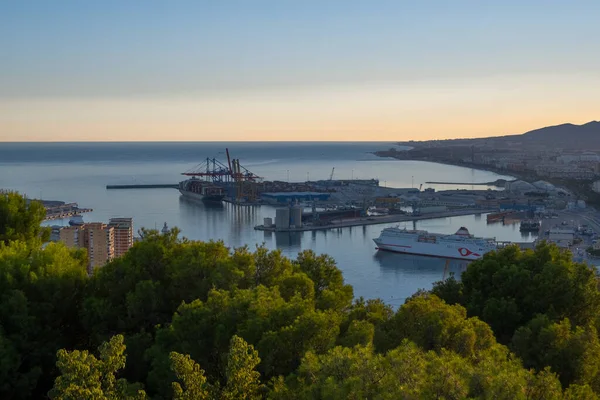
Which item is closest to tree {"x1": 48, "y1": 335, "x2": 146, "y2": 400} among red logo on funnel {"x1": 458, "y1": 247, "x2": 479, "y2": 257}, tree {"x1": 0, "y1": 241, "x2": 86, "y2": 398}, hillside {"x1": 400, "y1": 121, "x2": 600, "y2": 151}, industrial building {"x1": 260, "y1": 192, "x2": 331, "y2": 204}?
tree {"x1": 0, "y1": 241, "x2": 86, "y2": 398}

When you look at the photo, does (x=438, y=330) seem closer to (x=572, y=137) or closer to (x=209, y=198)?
(x=209, y=198)

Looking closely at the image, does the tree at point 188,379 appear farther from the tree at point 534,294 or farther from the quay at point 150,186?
the quay at point 150,186

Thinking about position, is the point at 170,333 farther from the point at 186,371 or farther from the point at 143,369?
the point at 186,371

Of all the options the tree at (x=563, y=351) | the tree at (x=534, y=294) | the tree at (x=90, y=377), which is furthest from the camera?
the tree at (x=534, y=294)

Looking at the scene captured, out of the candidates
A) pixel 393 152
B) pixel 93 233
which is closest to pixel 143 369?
pixel 93 233

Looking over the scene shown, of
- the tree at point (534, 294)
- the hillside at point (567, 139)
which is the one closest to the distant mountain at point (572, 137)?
the hillside at point (567, 139)

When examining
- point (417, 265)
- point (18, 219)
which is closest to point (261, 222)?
point (417, 265)

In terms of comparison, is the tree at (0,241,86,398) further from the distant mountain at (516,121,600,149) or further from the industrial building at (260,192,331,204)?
the distant mountain at (516,121,600,149)
